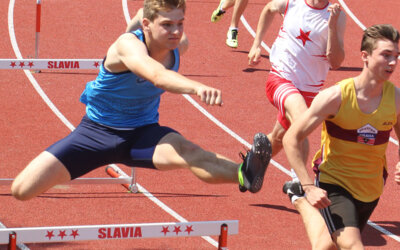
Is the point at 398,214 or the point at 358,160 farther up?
the point at 358,160

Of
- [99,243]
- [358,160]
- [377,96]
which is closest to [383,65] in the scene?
[377,96]

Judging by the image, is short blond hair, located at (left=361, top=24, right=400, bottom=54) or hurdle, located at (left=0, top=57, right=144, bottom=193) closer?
short blond hair, located at (left=361, top=24, right=400, bottom=54)

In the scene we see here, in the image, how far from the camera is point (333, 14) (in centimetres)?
699

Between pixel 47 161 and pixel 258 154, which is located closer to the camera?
pixel 258 154

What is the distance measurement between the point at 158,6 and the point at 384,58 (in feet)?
4.69

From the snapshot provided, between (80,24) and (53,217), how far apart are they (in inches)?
262

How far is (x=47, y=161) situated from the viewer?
5785 mm

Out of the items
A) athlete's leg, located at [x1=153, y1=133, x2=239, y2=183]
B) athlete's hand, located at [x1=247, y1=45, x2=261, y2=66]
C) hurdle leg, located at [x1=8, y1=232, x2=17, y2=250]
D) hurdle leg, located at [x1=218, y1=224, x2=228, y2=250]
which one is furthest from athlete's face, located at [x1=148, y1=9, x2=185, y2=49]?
athlete's hand, located at [x1=247, y1=45, x2=261, y2=66]

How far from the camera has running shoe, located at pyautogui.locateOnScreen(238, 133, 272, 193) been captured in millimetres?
5215

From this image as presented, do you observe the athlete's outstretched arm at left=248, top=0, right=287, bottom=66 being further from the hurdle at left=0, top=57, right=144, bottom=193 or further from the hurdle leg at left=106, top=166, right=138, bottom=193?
the hurdle leg at left=106, top=166, right=138, bottom=193

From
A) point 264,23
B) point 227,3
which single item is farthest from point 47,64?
point 227,3

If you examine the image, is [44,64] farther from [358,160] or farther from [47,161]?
[358,160]

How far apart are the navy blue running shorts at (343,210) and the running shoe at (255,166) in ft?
1.41

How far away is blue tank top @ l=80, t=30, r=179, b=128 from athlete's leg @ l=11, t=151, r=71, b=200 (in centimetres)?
41
